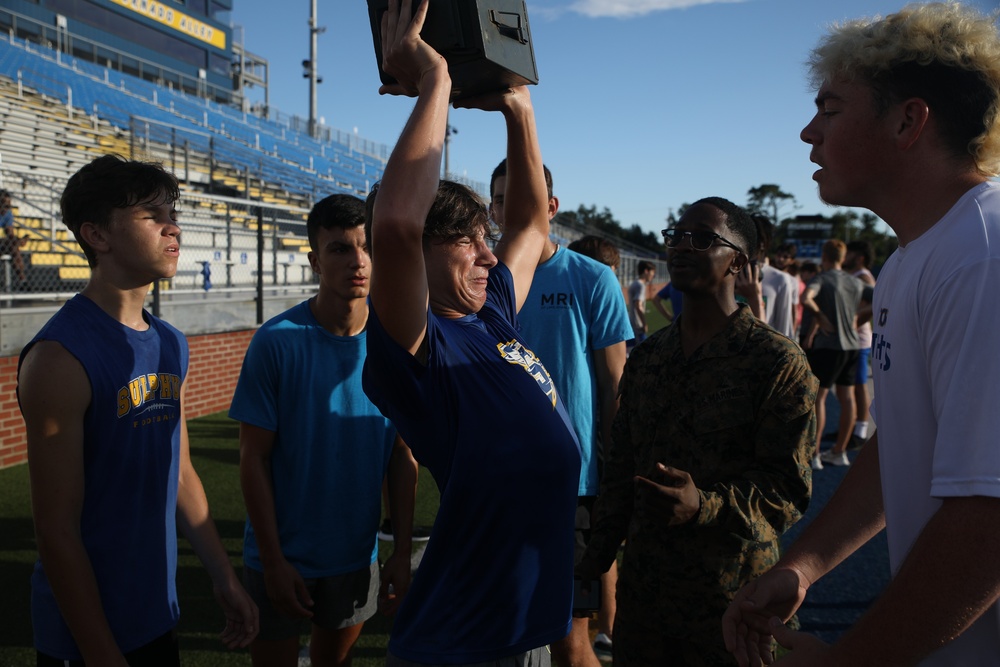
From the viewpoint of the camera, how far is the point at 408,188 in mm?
1502

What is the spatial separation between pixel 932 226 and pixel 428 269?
1.14 m

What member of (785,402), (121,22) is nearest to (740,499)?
(785,402)

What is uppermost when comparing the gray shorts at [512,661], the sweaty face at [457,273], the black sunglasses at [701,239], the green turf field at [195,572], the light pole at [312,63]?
the light pole at [312,63]

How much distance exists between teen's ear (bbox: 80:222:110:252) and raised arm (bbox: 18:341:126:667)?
45 cm

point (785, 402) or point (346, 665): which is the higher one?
point (785, 402)

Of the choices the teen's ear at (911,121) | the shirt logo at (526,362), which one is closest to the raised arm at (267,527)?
the shirt logo at (526,362)

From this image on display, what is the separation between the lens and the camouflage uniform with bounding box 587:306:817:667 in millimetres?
2219

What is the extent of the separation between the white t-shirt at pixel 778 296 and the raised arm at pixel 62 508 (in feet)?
21.9

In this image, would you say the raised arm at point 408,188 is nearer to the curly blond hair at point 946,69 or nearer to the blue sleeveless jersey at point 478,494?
the blue sleeveless jersey at point 478,494

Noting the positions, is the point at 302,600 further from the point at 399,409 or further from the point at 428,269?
the point at 428,269

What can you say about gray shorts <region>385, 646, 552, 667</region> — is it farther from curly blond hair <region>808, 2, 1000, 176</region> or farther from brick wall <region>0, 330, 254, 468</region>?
brick wall <region>0, 330, 254, 468</region>

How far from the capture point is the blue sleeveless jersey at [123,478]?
1.98 meters

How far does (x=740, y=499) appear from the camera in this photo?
216 cm

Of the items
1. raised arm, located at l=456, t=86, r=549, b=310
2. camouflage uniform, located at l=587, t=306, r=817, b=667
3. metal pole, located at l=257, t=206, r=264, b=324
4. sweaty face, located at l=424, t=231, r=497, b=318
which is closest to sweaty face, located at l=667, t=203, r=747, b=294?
camouflage uniform, located at l=587, t=306, r=817, b=667
